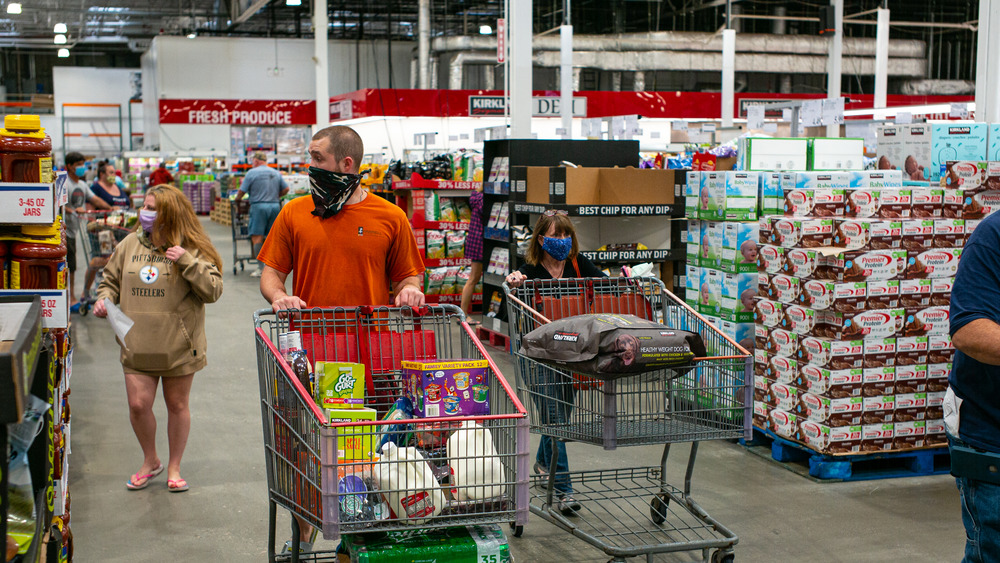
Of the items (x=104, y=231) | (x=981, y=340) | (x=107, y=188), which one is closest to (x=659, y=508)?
(x=981, y=340)

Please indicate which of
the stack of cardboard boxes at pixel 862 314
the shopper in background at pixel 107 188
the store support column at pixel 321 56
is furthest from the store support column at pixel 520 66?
the store support column at pixel 321 56

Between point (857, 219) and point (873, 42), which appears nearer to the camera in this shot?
point (857, 219)

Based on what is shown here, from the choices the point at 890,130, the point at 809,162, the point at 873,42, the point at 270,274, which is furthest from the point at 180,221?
the point at 873,42

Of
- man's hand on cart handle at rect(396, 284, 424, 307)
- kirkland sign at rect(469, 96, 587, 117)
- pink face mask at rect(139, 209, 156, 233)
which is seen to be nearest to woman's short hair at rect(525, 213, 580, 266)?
man's hand on cart handle at rect(396, 284, 424, 307)

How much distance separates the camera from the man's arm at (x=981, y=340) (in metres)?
2.35

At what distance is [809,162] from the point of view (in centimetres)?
673

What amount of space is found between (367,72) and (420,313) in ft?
84.3

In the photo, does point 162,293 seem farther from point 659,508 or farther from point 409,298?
point 659,508

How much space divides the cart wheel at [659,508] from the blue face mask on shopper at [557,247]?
1.22 m

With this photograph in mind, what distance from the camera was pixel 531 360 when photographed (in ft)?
12.6

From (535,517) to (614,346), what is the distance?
155 centimetres

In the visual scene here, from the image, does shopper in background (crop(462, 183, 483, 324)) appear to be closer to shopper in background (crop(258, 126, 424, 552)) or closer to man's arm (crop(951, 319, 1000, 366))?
shopper in background (crop(258, 126, 424, 552))

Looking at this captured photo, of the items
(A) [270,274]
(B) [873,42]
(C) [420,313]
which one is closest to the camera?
(C) [420,313]

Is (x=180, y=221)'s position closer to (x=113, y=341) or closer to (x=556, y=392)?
(x=556, y=392)
